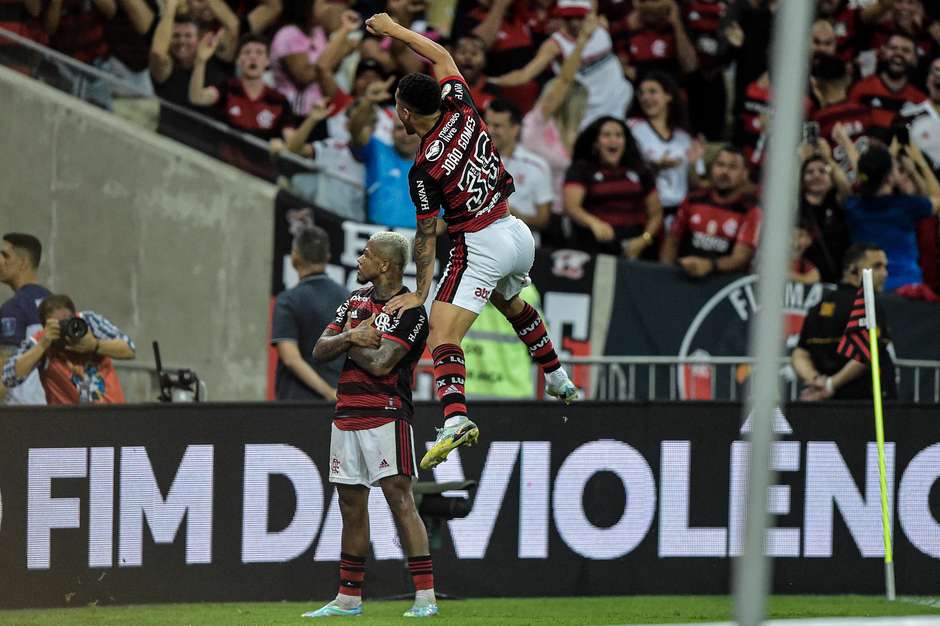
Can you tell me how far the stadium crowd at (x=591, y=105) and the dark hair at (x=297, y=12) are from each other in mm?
19

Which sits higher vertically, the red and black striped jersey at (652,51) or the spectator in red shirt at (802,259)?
the red and black striped jersey at (652,51)

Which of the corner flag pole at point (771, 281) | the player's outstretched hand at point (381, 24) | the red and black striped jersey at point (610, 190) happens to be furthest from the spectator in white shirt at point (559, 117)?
the corner flag pole at point (771, 281)

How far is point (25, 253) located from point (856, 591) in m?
6.36

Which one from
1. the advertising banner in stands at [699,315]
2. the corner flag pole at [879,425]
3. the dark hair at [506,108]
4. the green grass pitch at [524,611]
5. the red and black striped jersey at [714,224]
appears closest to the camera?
the green grass pitch at [524,611]

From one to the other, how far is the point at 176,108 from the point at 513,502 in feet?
16.1

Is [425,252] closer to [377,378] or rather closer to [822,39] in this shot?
[377,378]

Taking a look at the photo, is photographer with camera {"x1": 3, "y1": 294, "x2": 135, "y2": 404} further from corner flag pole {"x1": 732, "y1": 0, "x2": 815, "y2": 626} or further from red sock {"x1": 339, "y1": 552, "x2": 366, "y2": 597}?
corner flag pole {"x1": 732, "y1": 0, "x2": 815, "y2": 626}

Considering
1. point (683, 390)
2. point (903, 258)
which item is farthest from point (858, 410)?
point (903, 258)

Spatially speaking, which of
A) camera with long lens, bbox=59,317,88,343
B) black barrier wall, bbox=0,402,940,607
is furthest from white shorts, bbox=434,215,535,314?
camera with long lens, bbox=59,317,88,343

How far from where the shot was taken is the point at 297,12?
1498 cm

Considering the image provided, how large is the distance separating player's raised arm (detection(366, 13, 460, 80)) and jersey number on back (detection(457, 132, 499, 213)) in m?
0.42

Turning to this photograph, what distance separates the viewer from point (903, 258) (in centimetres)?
1384

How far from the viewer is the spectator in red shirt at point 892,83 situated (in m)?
15.4

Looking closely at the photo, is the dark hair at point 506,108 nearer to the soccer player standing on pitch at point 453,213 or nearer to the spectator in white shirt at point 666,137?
the spectator in white shirt at point 666,137
